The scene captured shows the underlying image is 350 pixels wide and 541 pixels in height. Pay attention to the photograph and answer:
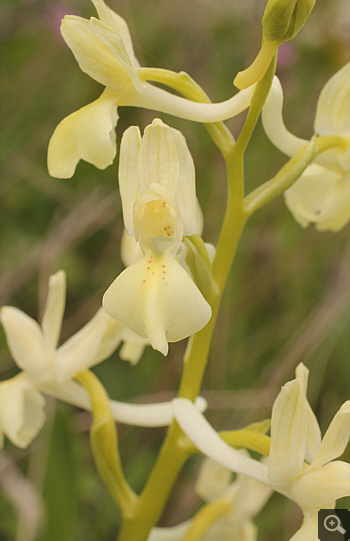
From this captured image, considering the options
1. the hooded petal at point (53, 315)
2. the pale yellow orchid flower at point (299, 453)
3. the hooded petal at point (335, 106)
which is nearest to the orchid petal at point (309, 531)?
the pale yellow orchid flower at point (299, 453)

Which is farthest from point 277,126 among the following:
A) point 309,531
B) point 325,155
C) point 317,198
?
point 309,531

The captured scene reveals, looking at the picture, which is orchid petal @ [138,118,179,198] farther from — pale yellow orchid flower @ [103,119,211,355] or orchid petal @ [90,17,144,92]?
orchid petal @ [90,17,144,92]

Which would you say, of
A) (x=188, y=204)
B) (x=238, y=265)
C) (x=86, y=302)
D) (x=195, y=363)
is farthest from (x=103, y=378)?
(x=188, y=204)

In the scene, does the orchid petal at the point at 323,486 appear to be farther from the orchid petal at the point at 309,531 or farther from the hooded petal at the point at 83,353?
the hooded petal at the point at 83,353

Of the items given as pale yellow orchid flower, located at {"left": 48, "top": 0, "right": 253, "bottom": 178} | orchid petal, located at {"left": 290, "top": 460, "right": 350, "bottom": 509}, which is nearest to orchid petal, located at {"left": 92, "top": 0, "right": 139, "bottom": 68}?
pale yellow orchid flower, located at {"left": 48, "top": 0, "right": 253, "bottom": 178}

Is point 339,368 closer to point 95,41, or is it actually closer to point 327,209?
point 327,209

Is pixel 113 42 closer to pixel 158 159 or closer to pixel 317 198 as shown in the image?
pixel 158 159
